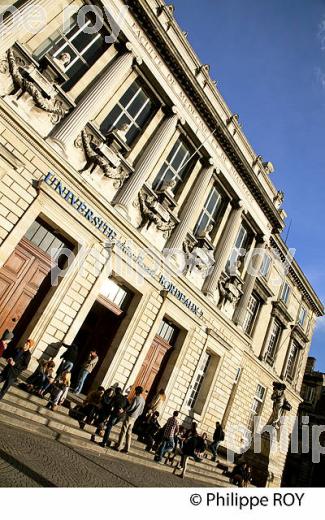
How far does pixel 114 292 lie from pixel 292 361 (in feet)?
59.1

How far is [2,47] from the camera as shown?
894cm

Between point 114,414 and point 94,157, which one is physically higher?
point 94,157

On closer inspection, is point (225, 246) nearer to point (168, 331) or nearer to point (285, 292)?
point (168, 331)

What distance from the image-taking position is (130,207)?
12.2 m

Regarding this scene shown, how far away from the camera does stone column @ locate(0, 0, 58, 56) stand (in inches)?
356

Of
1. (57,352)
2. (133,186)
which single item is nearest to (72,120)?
(133,186)

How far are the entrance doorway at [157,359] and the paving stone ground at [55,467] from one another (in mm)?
5662

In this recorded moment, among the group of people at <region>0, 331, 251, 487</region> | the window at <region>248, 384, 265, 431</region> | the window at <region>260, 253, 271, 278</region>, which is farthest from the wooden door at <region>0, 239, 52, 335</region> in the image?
the window at <region>248, 384, 265, 431</region>

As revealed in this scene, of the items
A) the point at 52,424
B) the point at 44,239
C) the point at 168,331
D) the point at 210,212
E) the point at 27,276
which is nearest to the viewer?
the point at 52,424

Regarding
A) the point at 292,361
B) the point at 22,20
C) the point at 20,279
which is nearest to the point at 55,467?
the point at 20,279

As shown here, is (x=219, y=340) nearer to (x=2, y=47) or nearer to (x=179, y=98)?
(x=179, y=98)

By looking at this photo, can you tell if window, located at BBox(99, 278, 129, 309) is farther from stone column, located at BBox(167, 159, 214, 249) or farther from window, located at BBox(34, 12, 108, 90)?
window, located at BBox(34, 12, 108, 90)

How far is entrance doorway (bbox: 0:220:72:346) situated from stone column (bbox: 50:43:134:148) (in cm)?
273

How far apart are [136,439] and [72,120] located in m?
9.92
